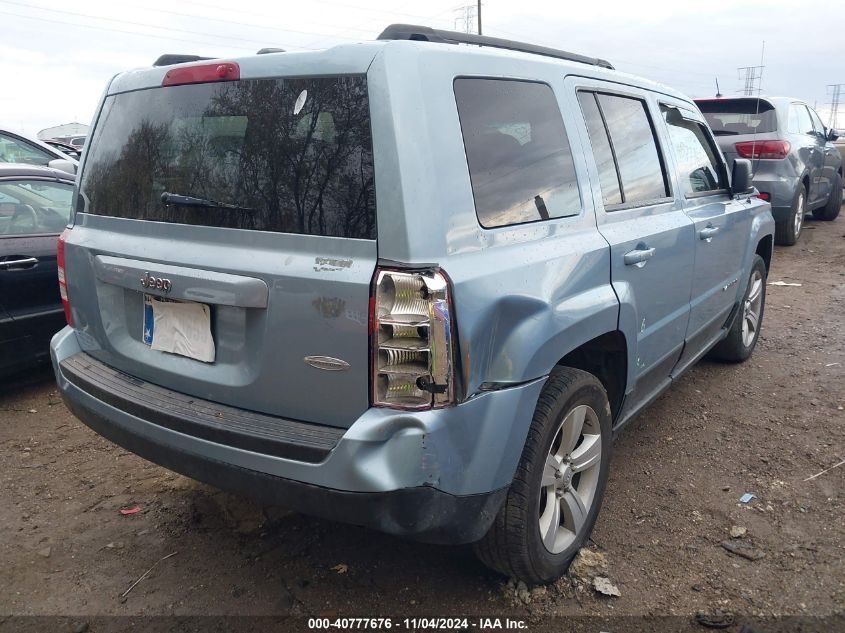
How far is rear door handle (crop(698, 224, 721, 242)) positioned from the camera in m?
3.51

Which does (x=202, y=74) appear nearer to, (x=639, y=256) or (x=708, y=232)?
(x=639, y=256)

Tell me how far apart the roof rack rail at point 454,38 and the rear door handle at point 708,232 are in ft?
3.90

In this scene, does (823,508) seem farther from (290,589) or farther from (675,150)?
(290,589)

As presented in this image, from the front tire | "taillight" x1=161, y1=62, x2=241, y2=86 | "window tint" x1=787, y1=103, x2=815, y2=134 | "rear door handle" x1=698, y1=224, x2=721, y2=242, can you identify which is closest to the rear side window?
"rear door handle" x1=698, y1=224, x2=721, y2=242

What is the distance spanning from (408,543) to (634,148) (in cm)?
198

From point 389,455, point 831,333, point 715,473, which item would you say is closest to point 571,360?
point 389,455

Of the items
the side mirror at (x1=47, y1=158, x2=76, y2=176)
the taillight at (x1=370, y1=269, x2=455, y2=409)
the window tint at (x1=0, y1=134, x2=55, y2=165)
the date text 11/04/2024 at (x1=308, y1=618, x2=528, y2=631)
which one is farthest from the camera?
the window tint at (x1=0, y1=134, x2=55, y2=165)

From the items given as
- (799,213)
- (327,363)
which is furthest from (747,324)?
(799,213)

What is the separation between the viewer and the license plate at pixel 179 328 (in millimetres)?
2223

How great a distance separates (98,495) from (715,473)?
2996 millimetres

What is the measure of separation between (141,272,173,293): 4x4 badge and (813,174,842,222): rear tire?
446 inches

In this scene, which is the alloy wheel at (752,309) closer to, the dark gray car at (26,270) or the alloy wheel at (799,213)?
the dark gray car at (26,270)

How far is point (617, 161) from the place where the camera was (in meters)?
2.88

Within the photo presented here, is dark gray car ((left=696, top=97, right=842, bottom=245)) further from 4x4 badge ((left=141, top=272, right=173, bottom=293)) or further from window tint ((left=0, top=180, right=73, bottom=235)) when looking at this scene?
4x4 badge ((left=141, top=272, right=173, bottom=293))
